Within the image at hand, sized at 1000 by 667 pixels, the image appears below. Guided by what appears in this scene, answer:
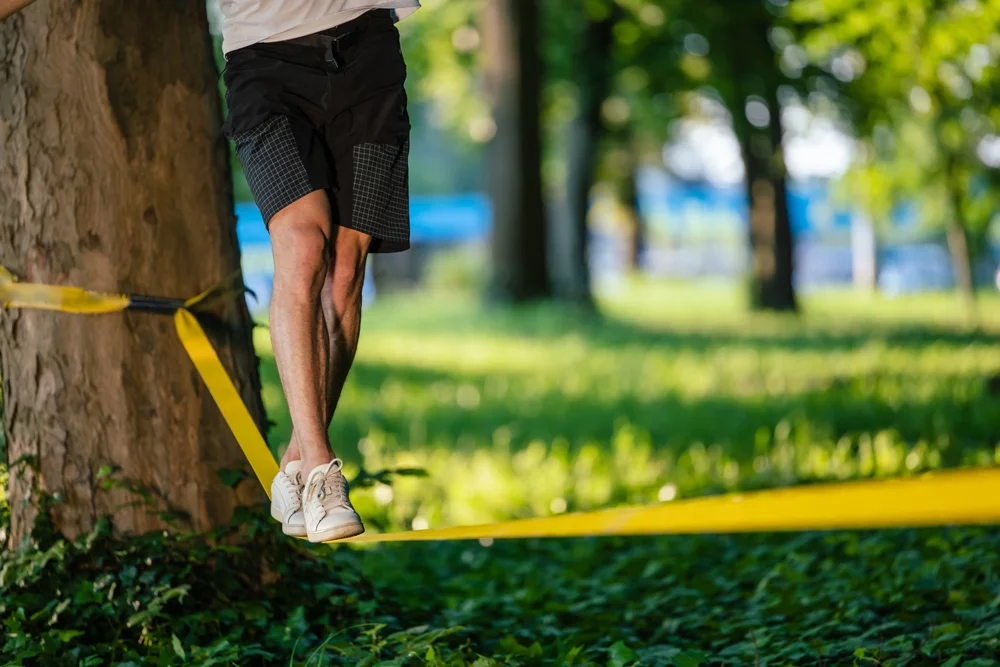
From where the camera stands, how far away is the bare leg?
3688mm

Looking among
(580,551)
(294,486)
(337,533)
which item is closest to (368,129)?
(294,486)

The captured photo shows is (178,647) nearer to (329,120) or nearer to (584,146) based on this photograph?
(329,120)

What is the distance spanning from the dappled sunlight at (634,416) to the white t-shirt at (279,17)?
1538 mm

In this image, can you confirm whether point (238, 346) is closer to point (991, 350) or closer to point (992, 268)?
point (991, 350)

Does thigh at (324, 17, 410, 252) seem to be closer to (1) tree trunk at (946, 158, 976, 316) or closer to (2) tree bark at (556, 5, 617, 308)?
(1) tree trunk at (946, 158, 976, 316)

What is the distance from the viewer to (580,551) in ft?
20.5

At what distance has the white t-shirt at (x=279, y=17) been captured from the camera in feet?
12.2

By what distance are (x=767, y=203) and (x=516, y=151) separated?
618 cm

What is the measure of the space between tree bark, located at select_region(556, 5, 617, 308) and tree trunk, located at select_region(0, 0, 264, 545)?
60.8 ft

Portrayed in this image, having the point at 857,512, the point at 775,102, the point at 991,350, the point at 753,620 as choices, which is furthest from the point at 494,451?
the point at 775,102

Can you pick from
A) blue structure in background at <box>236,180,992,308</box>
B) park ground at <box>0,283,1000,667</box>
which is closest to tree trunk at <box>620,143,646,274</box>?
blue structure in background at <box>236,180,992,308</box>

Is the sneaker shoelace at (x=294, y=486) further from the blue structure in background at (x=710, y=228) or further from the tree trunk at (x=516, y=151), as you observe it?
the blue structure in background at (x=710, y=228)

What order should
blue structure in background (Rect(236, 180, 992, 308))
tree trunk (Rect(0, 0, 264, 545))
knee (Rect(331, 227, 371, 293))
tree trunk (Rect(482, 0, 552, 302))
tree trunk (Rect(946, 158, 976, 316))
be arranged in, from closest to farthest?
knee (Rect(331, 227, 371, 293)) → tree trunk (Rect(0, 0, 264, 545)) → tree trunk (Rect(946, 158, 976, 316)) → tree trunk (Rect(482, 0, 552, 302)) → blue structure in background (Rect(236, 180, 992, 308))

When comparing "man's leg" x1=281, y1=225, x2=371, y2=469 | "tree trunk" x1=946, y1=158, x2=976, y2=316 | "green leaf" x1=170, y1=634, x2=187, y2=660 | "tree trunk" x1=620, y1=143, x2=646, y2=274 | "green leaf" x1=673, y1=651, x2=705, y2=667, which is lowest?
"green leaf" x1=673, y1=651, x2=705, y2=667
